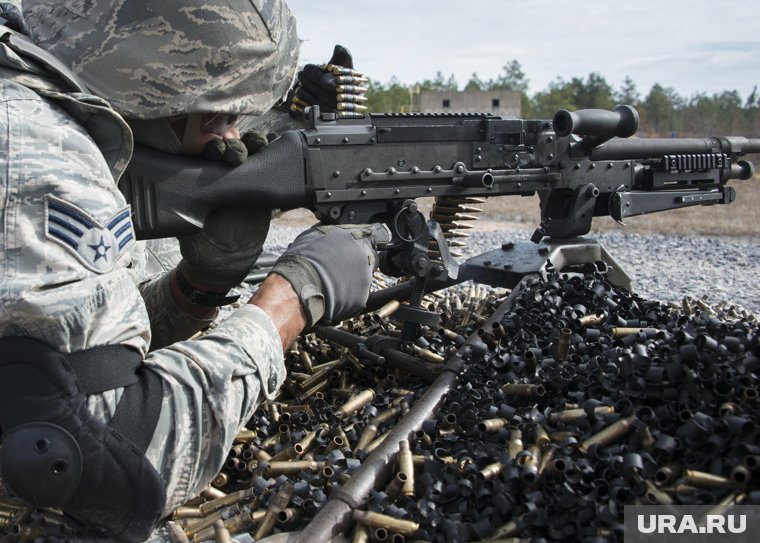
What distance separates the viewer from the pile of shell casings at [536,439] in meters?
2.36

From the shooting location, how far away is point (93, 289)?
2.07 metres

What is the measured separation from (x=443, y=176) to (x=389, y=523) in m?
2.07

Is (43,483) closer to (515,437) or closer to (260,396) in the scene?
(260,396)

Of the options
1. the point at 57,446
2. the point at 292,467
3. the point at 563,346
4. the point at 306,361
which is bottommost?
the point at 292,467

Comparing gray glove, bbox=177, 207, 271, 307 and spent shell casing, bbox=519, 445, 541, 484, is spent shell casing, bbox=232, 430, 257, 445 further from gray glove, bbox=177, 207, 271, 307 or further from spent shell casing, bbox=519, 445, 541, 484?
spent shell casing, bbox=519, 445, 541, 484

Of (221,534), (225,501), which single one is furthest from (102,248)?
(225,501)

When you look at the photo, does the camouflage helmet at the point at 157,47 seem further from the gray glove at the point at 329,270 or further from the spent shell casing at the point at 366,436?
the spent shell casing at the point at 366,436

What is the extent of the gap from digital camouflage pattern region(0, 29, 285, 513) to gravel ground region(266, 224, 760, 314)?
4.81 metres

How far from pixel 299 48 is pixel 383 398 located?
177 centimetres

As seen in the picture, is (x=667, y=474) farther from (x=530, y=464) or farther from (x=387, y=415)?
(x=387, y=415)

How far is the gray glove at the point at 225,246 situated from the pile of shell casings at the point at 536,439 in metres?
0.74

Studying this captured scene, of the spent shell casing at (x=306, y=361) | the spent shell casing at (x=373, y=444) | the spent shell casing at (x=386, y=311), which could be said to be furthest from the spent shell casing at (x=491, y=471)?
the spent shell casing at (x=386, y=311)

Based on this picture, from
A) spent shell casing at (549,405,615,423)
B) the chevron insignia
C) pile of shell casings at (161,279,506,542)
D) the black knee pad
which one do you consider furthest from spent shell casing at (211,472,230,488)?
spent shell casing at (549,405,615,423)

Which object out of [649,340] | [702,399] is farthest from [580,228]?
[702,399]
